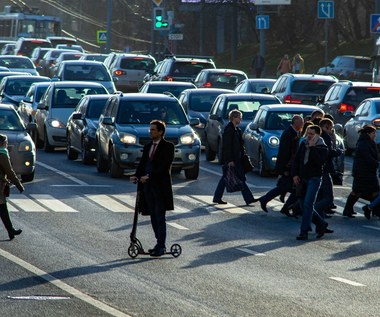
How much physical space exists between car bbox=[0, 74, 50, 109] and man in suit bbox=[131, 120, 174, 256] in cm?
2500

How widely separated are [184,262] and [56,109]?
19029mm

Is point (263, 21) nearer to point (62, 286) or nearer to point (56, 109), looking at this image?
point (56, 109)

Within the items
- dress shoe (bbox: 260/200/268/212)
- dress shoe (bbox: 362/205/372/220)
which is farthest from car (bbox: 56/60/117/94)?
dress shoe (bbox: 362/205/372/220)

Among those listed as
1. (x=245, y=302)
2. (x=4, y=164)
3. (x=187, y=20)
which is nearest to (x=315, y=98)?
(x=4, y=164)

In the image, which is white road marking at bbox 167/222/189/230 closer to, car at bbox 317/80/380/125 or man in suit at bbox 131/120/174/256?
man in suit at bbox 131/120/174/256

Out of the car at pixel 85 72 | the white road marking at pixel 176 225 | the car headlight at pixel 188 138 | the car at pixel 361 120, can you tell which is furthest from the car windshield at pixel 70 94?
the white road marking at pixel 176 225

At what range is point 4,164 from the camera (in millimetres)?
18625

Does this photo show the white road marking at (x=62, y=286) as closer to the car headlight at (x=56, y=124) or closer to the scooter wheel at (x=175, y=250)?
the scooter wheel at (x=175, y=250)

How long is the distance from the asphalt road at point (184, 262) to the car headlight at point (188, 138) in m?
2.26

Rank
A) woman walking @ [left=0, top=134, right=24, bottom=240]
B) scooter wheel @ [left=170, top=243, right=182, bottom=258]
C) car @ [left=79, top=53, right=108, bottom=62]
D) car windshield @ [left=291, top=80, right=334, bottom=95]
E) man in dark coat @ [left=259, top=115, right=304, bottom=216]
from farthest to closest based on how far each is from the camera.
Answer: car @ [left=79, top=53, right=108, bottom=62] < car windshield @ [left=291, top=80, right=334, bottom=95] < man in dark coat @ [left=259, top=115, right=304, bottom=216] < woman walking @ [left=0, top=134, right=24, bottom=240] < scooter wheel @ [left=170, top=243, right=182, bottom=258]

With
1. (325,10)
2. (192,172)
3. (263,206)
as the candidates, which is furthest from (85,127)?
(325,10)

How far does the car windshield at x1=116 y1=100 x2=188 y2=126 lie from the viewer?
2892 cm

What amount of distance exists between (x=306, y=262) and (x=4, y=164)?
13.6 ft

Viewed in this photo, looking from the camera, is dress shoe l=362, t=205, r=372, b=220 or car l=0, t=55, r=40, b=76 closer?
dress shoe l=362, t=205, r=372, b=220
